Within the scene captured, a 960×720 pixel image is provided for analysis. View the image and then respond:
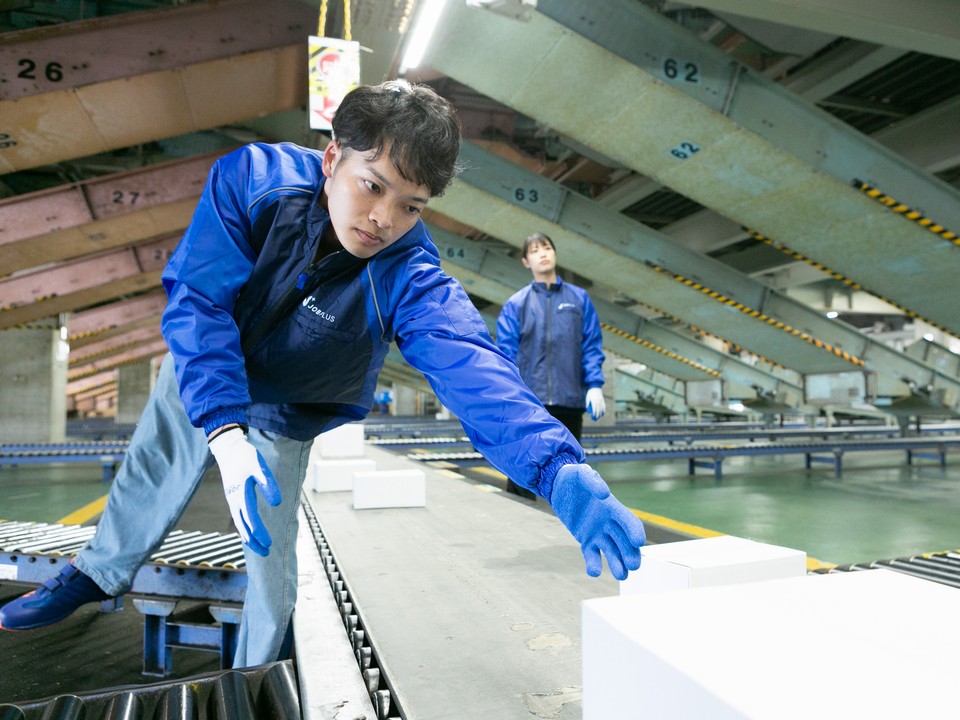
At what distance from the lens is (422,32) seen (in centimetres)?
425

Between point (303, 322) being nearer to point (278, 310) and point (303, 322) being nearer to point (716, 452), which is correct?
point (278, 310)

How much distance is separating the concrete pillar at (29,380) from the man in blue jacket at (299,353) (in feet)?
39.3

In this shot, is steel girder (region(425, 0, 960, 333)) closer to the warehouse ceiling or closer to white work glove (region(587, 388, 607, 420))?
the warehouse ceiling

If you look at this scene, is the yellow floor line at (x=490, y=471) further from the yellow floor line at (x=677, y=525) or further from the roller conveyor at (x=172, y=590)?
the roller conveyor at (x=172, y=590)

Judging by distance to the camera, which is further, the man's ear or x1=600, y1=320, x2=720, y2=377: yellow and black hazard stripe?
x1=600, y1=320, x2=720, y2=377: yellow and black hazard stripe

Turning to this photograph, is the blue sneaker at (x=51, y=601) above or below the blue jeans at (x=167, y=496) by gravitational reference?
below

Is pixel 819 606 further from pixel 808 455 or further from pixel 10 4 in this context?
pixel 808 455

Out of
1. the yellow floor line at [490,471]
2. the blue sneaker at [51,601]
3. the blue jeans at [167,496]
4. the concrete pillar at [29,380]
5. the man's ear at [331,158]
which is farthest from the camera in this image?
the concrete pillar at [29,380]

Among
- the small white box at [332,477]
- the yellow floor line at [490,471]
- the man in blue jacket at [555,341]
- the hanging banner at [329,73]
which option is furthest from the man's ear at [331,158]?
the yellow floor line at [490,471]

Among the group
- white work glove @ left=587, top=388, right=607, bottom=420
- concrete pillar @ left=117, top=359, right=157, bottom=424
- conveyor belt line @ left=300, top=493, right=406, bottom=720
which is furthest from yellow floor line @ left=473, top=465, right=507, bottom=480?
concrete pillar @ left=117, top=359, right=157, bottom=424

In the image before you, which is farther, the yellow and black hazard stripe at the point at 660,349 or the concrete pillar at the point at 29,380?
the yellow and black hazard stripe at the point at 660,349

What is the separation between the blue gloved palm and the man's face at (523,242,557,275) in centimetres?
289

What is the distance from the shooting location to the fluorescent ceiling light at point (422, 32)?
13.2 ft

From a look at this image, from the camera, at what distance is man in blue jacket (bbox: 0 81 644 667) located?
4.34 feet
